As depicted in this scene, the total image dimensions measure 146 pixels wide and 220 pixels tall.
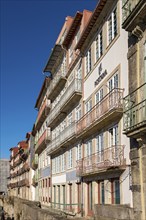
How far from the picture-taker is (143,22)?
12930 millimetres

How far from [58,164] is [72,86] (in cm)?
951

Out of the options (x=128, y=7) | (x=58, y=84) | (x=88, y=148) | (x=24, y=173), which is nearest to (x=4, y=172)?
(x=24, y=173)

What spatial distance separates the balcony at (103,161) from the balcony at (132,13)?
4801 millimetres

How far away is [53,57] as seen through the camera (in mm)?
31625

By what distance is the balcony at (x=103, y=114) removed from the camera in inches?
598

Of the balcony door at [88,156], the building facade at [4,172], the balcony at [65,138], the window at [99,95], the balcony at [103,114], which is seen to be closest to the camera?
the balcony at [103,114]

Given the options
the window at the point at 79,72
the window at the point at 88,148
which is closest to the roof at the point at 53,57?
the window at the point at 79,72

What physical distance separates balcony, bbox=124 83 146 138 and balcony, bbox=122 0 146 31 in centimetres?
232

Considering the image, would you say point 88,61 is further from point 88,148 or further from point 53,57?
point 53,57

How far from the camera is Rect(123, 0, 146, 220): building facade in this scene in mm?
12492

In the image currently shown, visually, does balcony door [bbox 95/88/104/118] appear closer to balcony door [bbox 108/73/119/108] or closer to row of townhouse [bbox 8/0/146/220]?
row of townhouse [bbox 8/0/146/220]

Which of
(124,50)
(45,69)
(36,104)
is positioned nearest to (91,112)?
(124,50)

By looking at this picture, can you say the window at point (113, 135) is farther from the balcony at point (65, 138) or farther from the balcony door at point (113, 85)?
the balcony at point (65, 138)

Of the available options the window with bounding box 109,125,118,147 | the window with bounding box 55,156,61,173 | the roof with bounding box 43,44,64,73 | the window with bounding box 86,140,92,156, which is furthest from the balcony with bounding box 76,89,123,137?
the roof with bounding box 43,44,64,73
